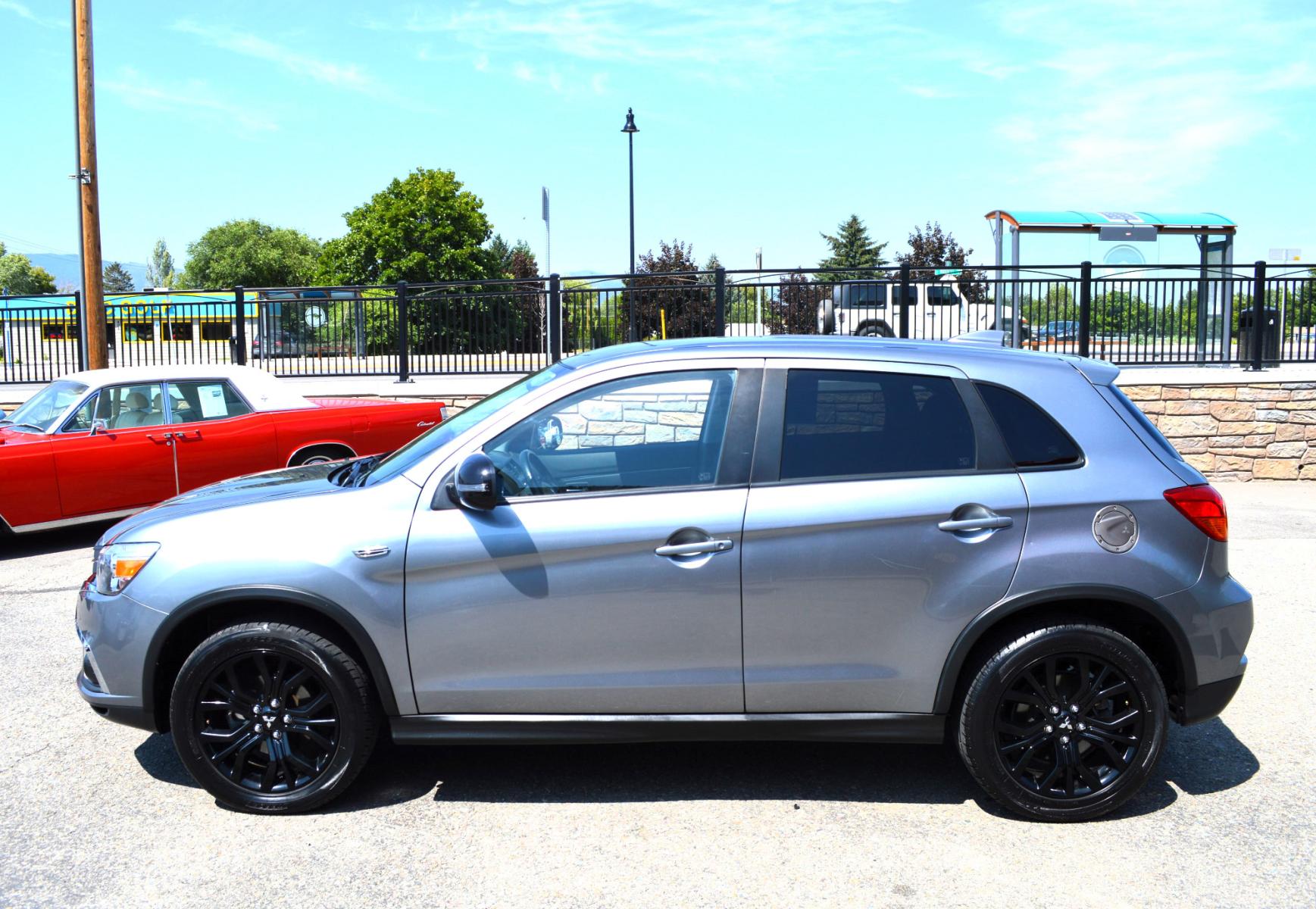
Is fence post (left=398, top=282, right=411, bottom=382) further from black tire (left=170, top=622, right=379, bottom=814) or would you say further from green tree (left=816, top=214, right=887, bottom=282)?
green tree (left=816, top=214, right=887, bottom=282)

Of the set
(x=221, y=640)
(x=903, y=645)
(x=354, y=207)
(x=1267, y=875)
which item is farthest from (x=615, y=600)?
(x=354, y=207)

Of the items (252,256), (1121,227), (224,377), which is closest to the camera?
(224,377)

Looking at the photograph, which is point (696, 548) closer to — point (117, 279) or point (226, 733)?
point (226, 733)

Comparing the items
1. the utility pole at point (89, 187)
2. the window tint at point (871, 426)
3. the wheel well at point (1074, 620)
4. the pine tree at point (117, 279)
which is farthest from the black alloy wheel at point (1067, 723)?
the pine tree at point (117, 279)

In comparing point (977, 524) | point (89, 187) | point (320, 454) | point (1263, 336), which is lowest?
point (320, 454)

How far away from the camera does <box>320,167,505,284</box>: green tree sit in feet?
208

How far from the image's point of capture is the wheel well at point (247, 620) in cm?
387

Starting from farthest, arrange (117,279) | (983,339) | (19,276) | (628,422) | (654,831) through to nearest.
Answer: (117,279) < (19,276) < (983,339) < (628,422) < (654,831)

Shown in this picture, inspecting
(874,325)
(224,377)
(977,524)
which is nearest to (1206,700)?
(977,524)

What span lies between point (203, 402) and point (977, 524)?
7674mm

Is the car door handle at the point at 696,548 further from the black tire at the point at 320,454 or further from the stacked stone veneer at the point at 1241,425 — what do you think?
the stacked stone veneer at the point at 1241,425

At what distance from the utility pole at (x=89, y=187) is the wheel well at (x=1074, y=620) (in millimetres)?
13480

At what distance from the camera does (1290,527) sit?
389 inches

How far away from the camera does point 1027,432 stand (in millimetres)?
3973
